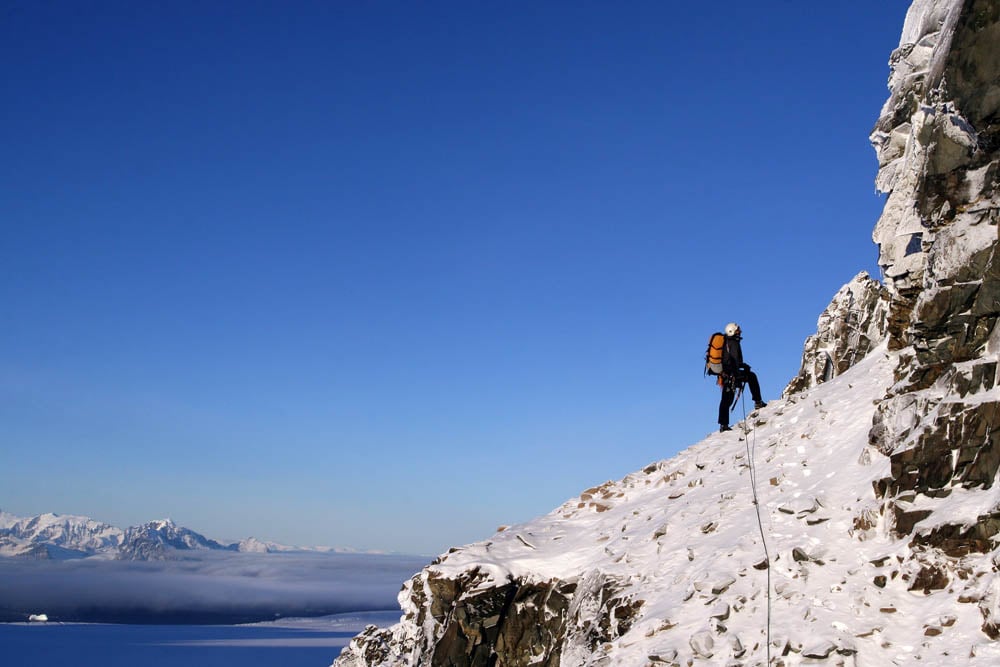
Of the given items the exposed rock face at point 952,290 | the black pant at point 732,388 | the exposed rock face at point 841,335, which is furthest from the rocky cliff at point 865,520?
the exposed rock face at point 841,335

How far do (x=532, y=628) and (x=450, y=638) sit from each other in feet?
6.79

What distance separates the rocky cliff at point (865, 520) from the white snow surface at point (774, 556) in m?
0.04

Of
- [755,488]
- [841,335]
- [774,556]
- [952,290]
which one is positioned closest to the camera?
[952,290]

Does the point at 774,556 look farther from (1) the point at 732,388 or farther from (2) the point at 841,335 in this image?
(2) the point at 841,335

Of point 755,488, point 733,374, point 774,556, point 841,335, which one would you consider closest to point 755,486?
point 755,488

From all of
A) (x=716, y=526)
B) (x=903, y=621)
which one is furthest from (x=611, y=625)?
(x=903, y=621)

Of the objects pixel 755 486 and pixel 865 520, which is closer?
pixel 865 520

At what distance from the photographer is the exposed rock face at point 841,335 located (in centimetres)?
3450

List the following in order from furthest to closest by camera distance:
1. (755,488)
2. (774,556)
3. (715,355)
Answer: (715,355), (755,488), (774,556)

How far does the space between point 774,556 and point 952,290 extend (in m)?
5.32

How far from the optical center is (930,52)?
51.0 ft

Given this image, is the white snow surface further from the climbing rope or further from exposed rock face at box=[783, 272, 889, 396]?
exposed rock face at box=[783, 272, 889, 396]

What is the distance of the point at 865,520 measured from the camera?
13000mm

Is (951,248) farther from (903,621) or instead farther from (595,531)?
(595,531)
